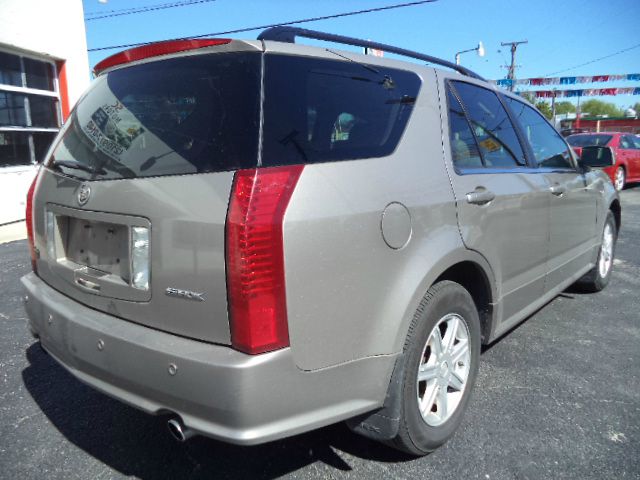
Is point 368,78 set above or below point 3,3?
below

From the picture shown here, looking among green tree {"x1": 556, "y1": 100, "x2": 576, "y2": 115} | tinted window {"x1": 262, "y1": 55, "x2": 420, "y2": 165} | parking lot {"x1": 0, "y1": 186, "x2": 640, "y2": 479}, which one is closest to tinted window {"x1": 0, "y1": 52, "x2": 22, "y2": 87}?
parking lot {"x1": 0, "y1": 186, "x2": 640, "y2": 479}

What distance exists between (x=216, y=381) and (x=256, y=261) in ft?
1.34

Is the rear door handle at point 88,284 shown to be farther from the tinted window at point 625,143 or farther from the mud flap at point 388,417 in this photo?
the tinted window at point 625,143

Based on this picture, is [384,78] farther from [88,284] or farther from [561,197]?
[561,197]

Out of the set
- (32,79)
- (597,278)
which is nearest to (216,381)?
(597,278)

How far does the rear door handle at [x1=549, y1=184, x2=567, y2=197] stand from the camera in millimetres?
3360

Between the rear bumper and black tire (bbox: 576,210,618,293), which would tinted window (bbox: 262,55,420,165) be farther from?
black tire (bbox: 576,210,618,293)

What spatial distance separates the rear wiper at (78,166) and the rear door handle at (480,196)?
5.33 feet

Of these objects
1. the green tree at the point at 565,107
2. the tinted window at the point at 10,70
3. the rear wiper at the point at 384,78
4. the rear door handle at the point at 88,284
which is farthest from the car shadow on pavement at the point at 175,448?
the green tree at the point at 565,107

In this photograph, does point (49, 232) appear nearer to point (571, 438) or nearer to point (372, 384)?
point (372, 384)

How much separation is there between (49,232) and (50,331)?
1.50ft

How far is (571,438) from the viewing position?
2541mm

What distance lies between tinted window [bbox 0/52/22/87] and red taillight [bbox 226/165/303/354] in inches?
364

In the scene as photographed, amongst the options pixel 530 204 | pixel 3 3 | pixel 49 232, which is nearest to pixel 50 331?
pixel 49 232
